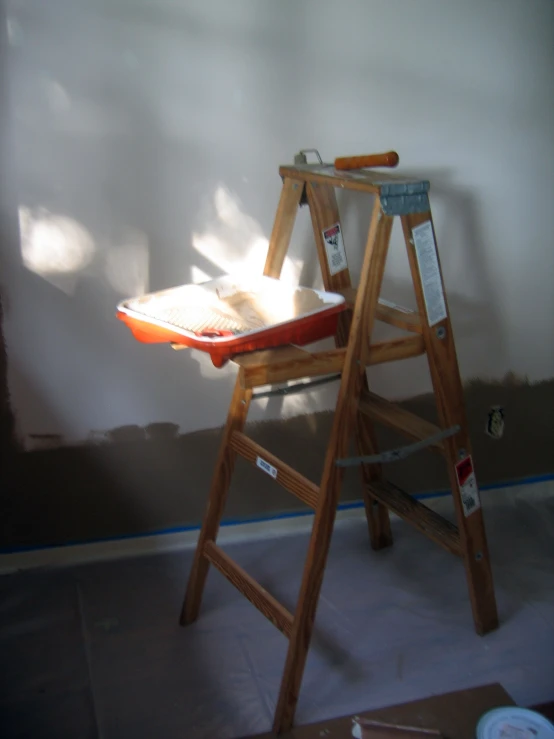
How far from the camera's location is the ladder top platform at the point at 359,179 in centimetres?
140

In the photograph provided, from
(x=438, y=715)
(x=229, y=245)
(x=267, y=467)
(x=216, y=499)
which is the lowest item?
(x=438, y=715)

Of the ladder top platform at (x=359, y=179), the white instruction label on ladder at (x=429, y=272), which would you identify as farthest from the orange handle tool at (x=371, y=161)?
the white instruction label on ladder at (x=429, y=272)

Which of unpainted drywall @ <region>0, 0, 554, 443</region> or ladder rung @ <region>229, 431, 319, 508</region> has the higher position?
unpainted drywall @ <region>0, 0, 554, 443</region>

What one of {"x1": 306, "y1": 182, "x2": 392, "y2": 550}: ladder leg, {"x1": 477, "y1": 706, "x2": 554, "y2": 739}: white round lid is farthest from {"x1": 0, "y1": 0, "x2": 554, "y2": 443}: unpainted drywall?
{"x1": 477, "y1": 706, "x2": 554, "y2": 739}: white round lid

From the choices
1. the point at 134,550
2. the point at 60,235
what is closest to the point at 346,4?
the point at 60,235

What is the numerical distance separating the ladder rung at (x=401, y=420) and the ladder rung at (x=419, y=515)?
21 cm

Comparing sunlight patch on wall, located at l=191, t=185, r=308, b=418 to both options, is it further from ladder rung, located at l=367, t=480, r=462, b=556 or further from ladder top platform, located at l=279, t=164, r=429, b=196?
ladder rung, located at l=367, t=480, r=462, b=556

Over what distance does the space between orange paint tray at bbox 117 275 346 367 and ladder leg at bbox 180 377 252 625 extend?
195 mm

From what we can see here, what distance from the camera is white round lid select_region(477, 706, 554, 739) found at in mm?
1485

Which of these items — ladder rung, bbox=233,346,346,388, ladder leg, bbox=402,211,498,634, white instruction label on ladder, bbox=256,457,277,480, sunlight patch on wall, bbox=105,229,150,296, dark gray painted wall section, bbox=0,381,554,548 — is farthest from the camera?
dark gray painted wall section, bbox=0,381,554,548

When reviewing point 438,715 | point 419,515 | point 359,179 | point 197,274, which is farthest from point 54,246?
point 438,715

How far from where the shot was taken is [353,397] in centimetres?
149

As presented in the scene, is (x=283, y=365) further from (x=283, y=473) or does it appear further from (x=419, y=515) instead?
(x=419, y=515)

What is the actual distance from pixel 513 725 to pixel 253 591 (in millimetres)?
583
